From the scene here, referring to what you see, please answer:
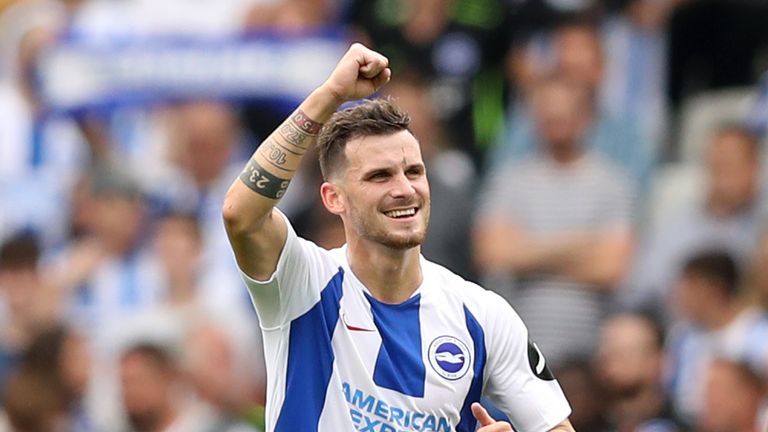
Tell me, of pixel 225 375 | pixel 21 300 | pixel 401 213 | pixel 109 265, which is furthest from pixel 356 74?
pixel 21 300

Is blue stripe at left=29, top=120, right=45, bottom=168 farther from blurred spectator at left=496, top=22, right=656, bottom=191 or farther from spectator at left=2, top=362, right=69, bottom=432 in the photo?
blurred spectator at left=496, top=22, right=656, bottom=191

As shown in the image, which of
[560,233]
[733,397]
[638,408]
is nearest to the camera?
[733,397]

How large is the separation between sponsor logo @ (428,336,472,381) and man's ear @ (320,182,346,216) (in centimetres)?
59

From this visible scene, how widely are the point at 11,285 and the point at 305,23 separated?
3.07m

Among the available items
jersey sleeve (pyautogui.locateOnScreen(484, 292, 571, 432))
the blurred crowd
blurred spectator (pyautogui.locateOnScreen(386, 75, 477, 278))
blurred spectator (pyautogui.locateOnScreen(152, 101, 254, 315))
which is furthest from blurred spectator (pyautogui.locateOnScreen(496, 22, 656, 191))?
jersey sleeve (pyautogui.locateOnScreen(484, 292, 571, 432))

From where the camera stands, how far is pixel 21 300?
1276cm

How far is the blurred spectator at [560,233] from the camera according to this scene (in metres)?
10.7

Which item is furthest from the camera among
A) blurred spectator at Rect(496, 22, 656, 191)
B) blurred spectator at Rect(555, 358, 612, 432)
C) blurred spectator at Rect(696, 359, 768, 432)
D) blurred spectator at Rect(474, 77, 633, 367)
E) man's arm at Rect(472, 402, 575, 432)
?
blurred spectator at Rect(496, 22, 656, 191)

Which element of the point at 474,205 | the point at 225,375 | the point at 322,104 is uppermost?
the point at 322,104

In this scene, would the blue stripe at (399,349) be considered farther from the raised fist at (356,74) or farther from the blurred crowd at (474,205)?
the blurred crowd at (474,205)

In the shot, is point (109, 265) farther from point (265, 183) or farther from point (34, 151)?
point (265, 183)

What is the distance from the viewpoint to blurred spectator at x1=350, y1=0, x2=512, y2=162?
447 inches

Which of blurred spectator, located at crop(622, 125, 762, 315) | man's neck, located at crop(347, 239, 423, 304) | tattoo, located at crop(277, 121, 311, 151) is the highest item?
tattoo, located at crop(277, 121, 311, 151)

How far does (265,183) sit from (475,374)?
3.40 feet
